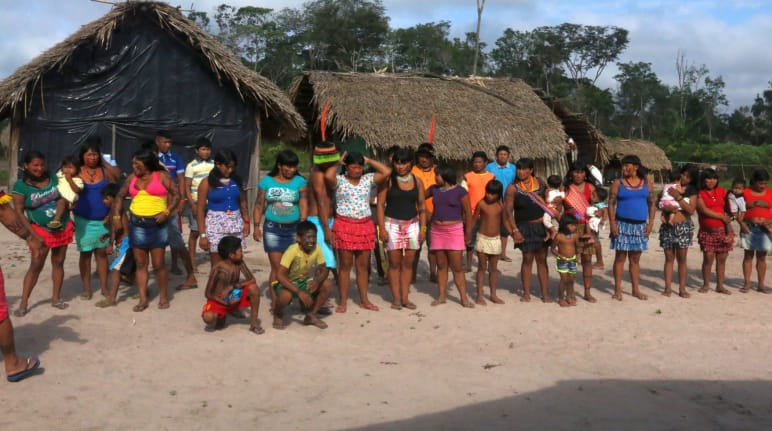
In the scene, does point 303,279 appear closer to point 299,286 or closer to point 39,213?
point 299,286

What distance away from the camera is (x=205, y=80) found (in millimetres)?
12633

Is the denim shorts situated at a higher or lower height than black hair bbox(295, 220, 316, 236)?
lower

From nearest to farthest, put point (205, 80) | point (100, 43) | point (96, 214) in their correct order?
1. point (96, 214)
2. point (100, 43)
3. point (205, 80)

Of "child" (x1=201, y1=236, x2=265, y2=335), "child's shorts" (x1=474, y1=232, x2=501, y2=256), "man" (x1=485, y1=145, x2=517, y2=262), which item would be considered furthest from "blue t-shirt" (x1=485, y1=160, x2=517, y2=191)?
"child" (x1=201, y1=236, x2=265, y2=335)

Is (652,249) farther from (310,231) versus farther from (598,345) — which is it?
(310,231)

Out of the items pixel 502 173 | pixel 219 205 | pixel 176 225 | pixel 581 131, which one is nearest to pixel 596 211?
pixel 502 173

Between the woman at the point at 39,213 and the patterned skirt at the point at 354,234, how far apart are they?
8.36 feet

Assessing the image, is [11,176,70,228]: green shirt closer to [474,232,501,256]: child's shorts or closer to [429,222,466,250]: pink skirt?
[429,222,466,250]: pink skirt

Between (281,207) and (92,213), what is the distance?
6.20ft

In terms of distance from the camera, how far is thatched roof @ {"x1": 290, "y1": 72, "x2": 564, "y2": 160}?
15.2 meters

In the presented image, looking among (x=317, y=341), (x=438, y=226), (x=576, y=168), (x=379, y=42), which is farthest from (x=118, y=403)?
(x=379, y=42)

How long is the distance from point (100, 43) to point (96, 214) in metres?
5.94

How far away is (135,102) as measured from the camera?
12266mm

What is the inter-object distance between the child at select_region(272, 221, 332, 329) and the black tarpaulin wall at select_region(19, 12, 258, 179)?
22.7 feet
